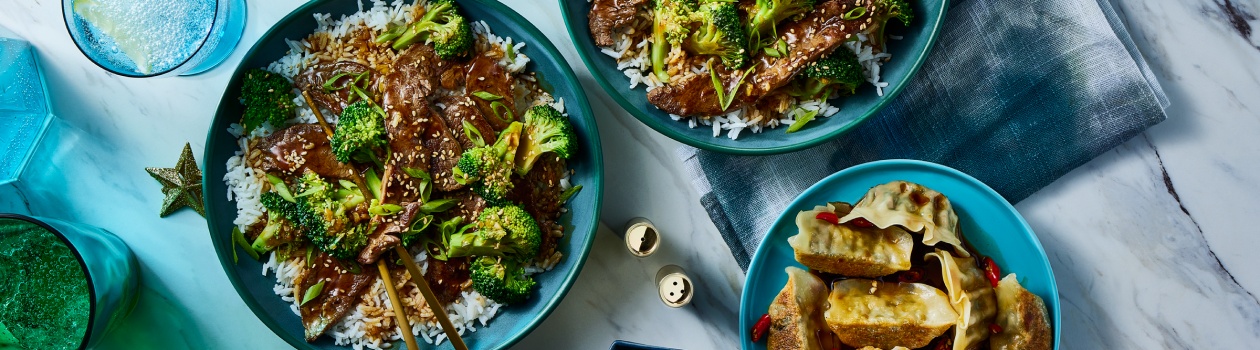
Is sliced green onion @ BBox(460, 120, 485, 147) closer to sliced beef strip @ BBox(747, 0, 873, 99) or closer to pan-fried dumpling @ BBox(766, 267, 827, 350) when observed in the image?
sliced beef strip @ BBox(747, 0, 873, 99)

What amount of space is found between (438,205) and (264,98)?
676mm

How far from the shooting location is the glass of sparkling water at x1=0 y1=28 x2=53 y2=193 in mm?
3041

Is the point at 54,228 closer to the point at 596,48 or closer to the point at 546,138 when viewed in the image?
the point at 546,138

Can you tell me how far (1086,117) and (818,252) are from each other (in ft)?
3.54

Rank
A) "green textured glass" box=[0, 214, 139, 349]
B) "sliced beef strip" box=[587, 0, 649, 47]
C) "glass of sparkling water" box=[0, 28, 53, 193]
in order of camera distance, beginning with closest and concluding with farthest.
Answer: "sliced beef strip" box=[587, 0, 649, 47]
"green textured glass" box=[0, 214, 139, 349]
"glass of sparkling water" box=[0, 28, 53, 193]

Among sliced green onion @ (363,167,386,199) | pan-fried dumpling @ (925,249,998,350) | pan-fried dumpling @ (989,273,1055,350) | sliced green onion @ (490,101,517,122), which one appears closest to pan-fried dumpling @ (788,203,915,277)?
pan-fried dumpling @ (925,249,998,350)

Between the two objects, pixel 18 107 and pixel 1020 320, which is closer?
pixel 1020 320

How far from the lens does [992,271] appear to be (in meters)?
2.85

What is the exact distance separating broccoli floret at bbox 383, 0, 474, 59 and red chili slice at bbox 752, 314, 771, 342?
136cm

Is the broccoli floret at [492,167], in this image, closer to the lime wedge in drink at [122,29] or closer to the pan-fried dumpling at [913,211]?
the pan-fried dumpling at [913,211]

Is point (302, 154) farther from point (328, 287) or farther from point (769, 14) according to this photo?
point (769, 14)

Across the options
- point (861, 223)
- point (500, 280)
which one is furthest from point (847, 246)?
point (500, 280)

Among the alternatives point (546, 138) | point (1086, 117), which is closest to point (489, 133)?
point (546, 138)

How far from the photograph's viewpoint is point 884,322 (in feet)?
9.10
